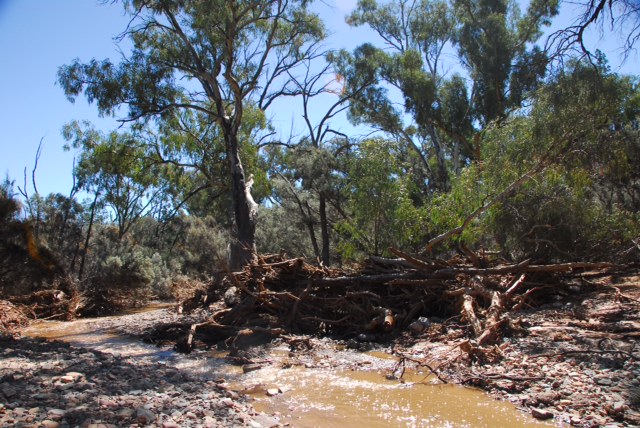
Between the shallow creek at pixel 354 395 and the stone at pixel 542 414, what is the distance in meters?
0.08

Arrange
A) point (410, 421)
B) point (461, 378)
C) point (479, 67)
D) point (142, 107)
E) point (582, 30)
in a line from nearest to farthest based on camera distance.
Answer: point (410, 421) < point (461, 378) < point (582, 30) < point (142, 107) < point (479, 67)

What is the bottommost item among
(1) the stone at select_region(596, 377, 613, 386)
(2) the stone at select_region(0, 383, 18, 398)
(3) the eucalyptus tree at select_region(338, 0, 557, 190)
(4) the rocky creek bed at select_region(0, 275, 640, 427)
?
(1) the stone at select_region(596, 377, 613, 386)

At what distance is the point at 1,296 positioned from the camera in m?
13.6

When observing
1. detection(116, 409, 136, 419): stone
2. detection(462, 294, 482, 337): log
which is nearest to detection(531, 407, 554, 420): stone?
detection(462, 294, 482, 337): log

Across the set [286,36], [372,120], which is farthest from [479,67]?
[286,36]

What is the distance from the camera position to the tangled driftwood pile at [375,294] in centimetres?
891

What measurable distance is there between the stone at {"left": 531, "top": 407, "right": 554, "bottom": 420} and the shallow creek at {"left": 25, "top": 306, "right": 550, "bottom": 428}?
80 mm

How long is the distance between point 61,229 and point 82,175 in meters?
4.38

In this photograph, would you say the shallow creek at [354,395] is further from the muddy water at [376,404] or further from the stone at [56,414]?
the stone at [56,414]

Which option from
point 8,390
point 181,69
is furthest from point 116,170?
point 8,390

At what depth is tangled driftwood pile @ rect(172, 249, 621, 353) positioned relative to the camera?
8.91m

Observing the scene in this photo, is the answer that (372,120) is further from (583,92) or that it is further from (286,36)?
(583,92)

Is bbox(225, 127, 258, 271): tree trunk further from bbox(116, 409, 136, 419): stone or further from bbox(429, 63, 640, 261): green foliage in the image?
bbox(116, 409, 136, 419): stone

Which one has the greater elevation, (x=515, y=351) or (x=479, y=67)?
(x=479, y=67)
